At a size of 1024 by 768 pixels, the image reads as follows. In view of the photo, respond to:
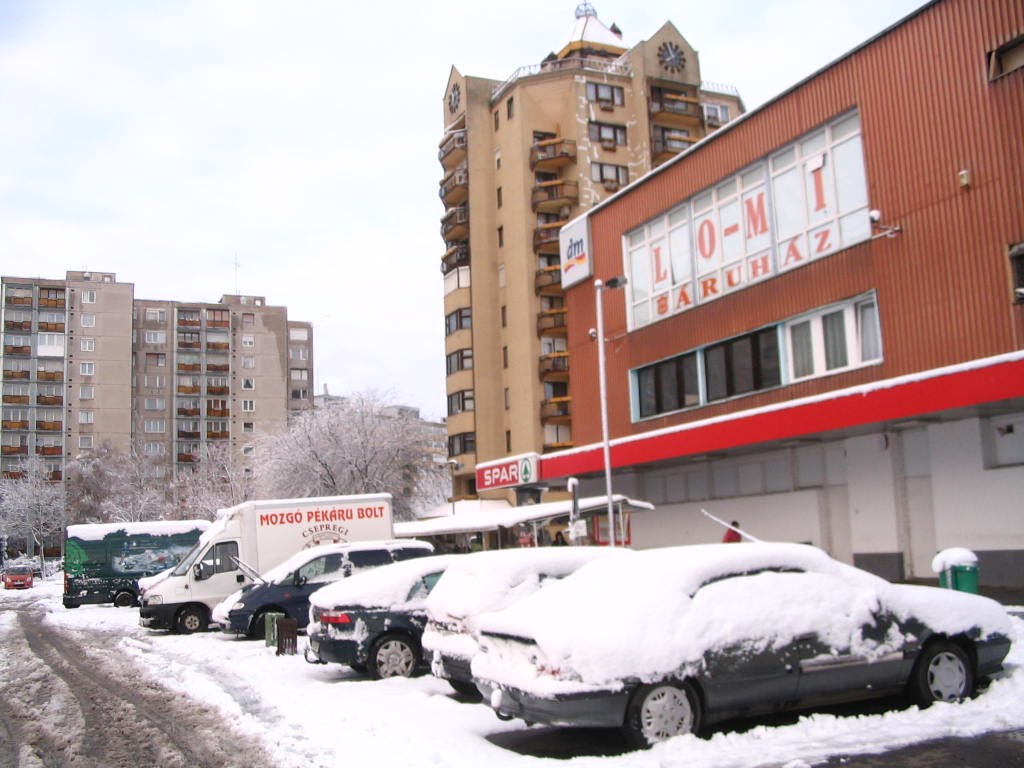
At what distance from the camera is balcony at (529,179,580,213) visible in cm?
5247

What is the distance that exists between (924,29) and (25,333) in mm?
94268

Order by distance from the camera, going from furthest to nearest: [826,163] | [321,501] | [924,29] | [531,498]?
[531,498] → [321,501] → [826,163] → [924,29]

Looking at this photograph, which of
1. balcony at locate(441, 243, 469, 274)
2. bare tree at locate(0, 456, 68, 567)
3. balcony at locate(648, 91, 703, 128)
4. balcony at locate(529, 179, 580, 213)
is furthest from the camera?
bare tree at locate(0, 456, 68, 567)

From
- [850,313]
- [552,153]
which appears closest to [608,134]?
[552,153]

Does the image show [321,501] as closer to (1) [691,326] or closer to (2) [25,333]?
(1) [691,326]

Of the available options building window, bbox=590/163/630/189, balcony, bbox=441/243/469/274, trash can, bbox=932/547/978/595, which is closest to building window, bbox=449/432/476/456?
balcony, bbox=441/243/469/274

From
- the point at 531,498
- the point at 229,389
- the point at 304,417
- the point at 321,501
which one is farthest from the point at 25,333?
the point at 321,501

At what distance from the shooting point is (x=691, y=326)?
26.4 meters

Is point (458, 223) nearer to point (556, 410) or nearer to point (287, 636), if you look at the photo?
point (556, 410)

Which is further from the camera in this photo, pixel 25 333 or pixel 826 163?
pixel 25 333

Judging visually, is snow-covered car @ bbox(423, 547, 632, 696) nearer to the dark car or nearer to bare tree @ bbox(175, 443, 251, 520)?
the dark car

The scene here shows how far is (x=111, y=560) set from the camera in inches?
1291

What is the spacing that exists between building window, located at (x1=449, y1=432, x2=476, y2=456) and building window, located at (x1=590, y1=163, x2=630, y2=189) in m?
15.7

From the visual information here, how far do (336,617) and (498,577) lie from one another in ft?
10.7
